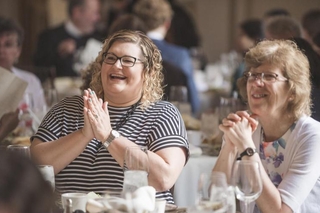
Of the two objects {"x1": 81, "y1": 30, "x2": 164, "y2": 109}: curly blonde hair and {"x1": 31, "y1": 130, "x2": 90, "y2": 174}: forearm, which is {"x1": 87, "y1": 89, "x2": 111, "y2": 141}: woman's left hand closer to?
{"x1": 31, "y1": 130, "x2": 90, "y2": 174}: forearm

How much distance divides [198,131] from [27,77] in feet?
5.63

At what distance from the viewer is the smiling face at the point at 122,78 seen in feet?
11.5

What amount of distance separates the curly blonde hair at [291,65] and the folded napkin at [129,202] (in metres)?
1.00

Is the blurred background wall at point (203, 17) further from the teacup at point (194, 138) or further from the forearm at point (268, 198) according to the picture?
the forearm at point (268, 198)

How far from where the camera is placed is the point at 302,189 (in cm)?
318

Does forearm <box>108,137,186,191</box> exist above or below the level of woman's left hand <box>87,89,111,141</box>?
below

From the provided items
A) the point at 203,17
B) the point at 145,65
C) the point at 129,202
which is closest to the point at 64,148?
the point at 145,65

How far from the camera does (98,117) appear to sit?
321 cm

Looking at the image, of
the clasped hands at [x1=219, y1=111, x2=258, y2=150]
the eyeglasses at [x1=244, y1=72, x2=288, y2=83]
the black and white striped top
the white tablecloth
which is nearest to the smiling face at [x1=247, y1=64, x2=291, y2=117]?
the eyeglasses at [x1=244, y1=72, x2=288, y2=83]

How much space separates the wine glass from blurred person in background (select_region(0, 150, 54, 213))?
1.19 metres

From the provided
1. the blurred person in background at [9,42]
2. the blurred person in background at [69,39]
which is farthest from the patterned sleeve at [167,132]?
the blurred person in background at [69,39]

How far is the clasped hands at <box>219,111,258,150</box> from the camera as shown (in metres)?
3.09

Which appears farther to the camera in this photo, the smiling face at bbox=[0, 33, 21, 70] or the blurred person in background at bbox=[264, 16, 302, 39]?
the smiling face at bbox=[0, 33, 21, 70]

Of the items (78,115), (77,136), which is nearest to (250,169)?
(77,136)
